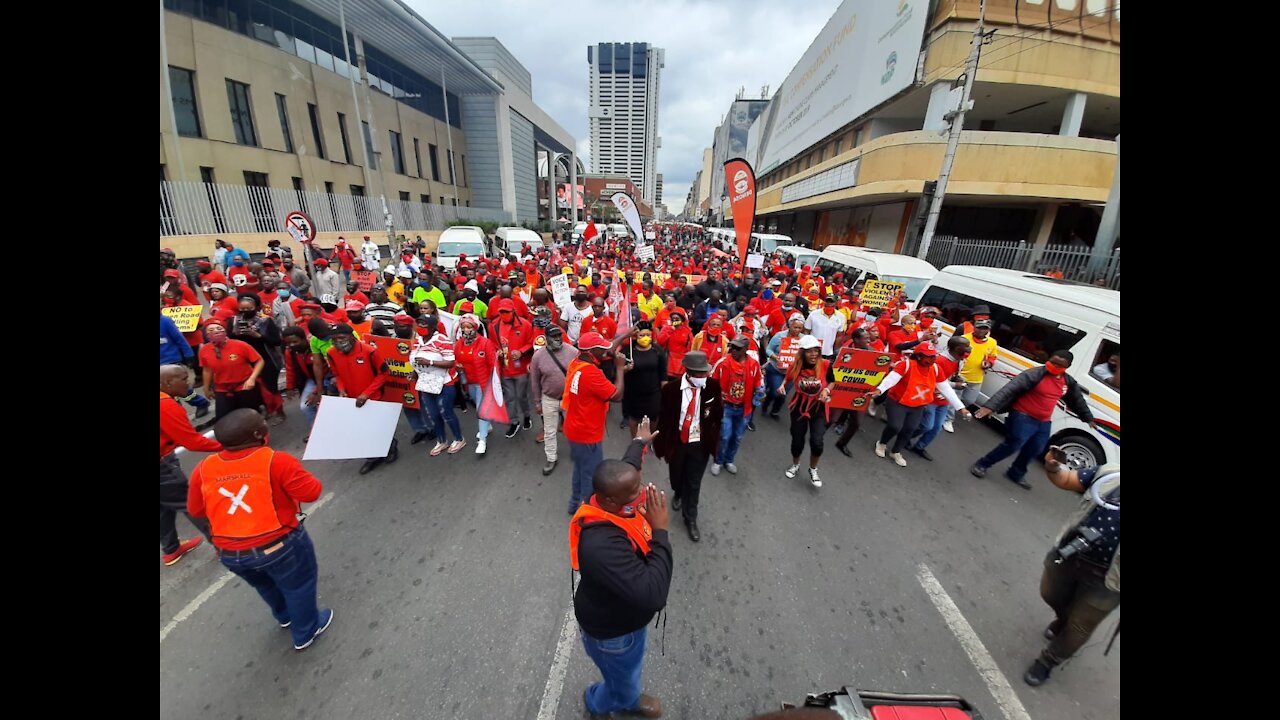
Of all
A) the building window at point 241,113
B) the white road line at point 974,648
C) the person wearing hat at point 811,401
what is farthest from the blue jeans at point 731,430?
the building window at point 241,113

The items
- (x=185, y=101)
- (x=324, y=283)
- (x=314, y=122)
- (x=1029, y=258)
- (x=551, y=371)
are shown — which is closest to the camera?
(x=551, y=371)

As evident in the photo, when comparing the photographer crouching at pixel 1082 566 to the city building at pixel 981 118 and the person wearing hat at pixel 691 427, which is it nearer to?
the person wearing hat at pixel 691 427

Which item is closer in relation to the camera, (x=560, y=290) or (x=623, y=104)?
(x=560, y=290)

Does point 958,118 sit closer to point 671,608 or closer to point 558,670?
point 671,608

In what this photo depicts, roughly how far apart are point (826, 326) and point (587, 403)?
5.28 meters

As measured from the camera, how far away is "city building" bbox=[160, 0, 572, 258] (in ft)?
54.7

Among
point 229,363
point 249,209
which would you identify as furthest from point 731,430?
point 249,209

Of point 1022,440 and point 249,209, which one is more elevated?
point 249,209

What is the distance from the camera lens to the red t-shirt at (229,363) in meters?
4.72

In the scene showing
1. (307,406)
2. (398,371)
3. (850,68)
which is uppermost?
(850,68)

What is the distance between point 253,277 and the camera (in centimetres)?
976

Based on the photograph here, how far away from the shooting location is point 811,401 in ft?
15.5

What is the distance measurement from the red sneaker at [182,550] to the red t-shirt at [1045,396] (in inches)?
344
